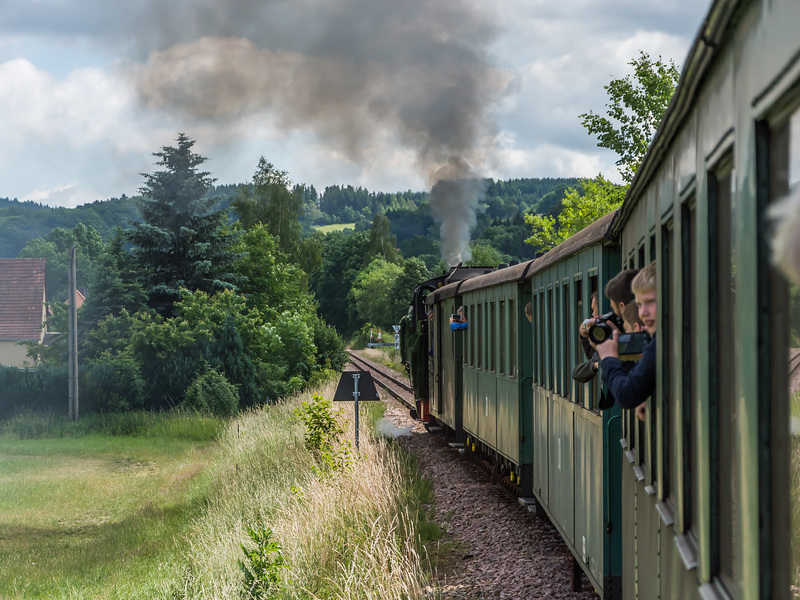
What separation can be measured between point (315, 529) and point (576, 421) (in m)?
3.31

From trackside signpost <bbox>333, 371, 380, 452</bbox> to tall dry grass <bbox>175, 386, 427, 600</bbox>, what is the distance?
2.02 ft

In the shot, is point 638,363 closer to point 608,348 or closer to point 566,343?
point 608,348

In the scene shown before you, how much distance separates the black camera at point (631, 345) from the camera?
376 centimetres

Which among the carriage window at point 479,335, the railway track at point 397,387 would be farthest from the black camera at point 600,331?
the railway track at point 397,387

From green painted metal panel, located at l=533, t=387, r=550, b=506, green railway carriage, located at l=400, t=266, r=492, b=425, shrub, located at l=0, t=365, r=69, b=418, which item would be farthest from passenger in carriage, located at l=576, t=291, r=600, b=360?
shrub, located at l=0, t=365, r=69, b=418

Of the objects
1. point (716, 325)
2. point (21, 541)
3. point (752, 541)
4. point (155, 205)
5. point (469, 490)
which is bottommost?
point (21, 541)

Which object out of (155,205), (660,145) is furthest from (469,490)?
(155,205)

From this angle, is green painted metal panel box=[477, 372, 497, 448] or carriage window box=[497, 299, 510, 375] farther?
green painted metal panel box=[477, 372, 497, 448]

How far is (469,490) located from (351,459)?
2.08 meters

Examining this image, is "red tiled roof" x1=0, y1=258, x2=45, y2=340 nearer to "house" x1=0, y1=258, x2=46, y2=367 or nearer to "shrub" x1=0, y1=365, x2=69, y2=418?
"house" x1=0, y1=258, x2=46, y2=367

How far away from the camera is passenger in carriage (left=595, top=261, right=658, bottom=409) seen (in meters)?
3.51

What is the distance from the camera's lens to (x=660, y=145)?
3.66 metres

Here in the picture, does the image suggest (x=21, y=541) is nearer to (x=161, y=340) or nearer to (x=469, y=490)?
(x=469, y=490)

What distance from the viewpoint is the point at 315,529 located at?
940 cm
